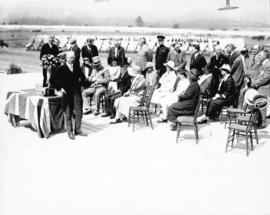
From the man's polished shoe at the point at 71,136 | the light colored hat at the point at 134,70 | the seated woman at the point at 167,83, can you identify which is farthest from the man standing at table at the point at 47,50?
the seated woman at the point at 167,83

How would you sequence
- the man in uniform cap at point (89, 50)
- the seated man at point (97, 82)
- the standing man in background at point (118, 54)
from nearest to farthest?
the seated man at point (97, 82)
the man in uniform cap at point (89, 50)
the standing man in background at point (118, 54)

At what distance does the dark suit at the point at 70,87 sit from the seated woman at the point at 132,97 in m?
0.91

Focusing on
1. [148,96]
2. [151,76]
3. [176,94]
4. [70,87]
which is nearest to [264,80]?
[176,94]

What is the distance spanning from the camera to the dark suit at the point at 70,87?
5539 millimetres

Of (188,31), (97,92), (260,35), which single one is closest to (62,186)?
(97,92)

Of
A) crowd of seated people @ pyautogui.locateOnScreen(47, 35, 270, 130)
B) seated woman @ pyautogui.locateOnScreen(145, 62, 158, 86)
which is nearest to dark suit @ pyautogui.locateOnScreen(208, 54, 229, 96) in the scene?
crowd of seated people @ pyautogui.locateOnScreen(47, 35, 270, 130)

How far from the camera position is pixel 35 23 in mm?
5035

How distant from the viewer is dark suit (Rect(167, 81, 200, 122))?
5.95 metres

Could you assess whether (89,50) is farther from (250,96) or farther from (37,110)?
(250,96)

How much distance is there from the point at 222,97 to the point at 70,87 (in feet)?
8.42

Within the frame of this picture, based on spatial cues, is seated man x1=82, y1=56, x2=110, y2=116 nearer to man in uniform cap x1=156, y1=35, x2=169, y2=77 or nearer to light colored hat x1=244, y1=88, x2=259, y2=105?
man in uniform cap x1=156, y1=35, x2=169, y2=77

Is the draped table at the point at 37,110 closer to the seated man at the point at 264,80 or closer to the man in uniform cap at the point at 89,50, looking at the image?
the man in uniform cap at the point at 89,50

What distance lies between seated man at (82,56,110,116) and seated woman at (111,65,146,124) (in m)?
0.45

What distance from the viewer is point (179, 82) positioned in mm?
6551
